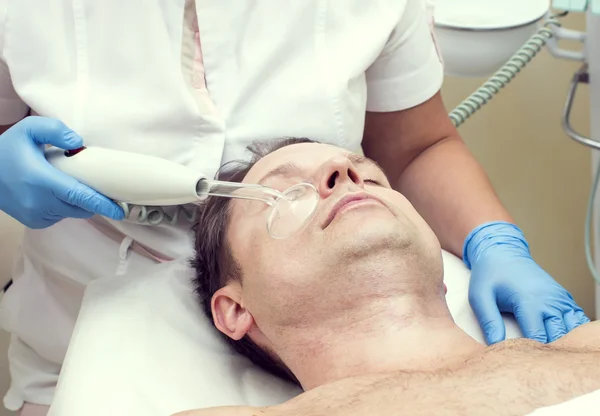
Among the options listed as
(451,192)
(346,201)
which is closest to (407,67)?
(451,192)

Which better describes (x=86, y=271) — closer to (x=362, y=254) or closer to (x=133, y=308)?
(x=133, y=308)

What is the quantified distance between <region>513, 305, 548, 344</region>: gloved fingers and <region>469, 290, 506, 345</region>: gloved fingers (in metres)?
0.04

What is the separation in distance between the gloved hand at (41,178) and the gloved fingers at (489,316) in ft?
2.18

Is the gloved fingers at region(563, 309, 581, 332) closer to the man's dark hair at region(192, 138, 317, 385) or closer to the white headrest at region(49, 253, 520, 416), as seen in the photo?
the white headrest at region(49, 253, 520, 416)

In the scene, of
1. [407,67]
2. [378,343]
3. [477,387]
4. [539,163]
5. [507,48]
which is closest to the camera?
[477,387]

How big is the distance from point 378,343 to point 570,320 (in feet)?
1.47

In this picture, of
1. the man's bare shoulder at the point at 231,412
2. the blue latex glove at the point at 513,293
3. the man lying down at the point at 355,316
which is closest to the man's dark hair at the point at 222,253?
the man lying down at the point at 355,316

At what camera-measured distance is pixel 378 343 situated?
994 mm

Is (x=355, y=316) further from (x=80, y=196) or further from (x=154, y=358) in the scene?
(x=80, y=196)

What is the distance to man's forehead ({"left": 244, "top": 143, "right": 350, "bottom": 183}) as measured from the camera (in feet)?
3.77

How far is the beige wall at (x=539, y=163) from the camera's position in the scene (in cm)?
230

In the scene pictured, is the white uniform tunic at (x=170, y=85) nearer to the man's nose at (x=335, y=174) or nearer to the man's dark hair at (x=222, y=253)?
the man's dark hair at (x=222, y=253)

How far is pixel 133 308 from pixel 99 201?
228mm

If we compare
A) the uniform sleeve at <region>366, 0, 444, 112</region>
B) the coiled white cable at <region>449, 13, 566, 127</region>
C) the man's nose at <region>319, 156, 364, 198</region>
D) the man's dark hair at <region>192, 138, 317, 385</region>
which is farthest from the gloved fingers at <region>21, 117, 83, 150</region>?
the coiled white cable at <region>449, 13, 566, 127</region>
